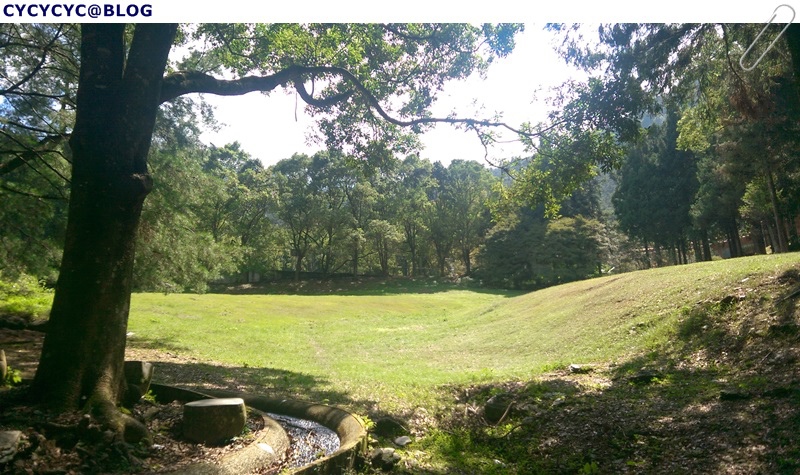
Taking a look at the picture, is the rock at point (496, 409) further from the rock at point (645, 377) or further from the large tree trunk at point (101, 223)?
the large tree trunk at point (101, 223)

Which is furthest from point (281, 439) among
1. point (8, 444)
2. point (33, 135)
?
point (33, 135)

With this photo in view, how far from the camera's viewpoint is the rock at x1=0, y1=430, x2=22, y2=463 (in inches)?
157

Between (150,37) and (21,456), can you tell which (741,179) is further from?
(21,456)

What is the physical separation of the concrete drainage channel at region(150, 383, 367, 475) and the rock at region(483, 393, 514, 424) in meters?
2.42

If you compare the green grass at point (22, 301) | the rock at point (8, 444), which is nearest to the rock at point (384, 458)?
the rock at point (8, 444)

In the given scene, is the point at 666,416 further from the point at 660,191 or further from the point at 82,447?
the point at 660,191

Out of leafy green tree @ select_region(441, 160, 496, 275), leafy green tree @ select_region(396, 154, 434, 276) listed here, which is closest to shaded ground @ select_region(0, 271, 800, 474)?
leafy green tree @ select_region(396, 154, 434, 276)

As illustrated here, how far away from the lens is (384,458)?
5.40 metres

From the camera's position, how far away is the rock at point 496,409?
24.8ft

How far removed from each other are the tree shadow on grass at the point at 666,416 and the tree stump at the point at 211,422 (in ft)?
6.62

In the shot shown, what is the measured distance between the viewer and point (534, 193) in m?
11.4

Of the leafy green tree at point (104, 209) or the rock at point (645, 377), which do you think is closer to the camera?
the leafy green tree at point (104, 209)

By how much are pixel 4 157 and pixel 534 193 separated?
37.4 feet

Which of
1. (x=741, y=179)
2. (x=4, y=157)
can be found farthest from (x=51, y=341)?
(x=741, y=179)
